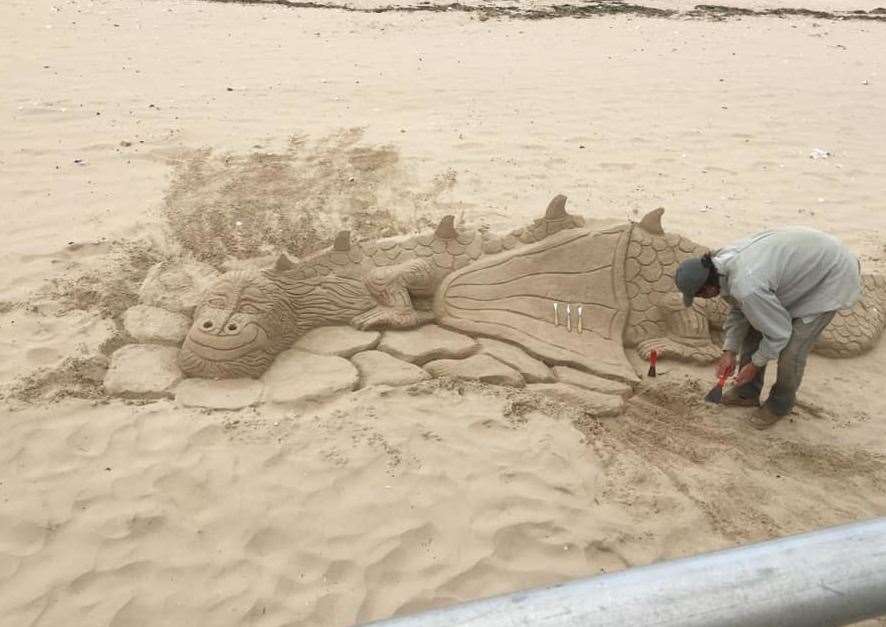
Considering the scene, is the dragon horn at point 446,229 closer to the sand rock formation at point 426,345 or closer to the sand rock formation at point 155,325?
the sand rock formation at point 426,345

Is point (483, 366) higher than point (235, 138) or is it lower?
lower

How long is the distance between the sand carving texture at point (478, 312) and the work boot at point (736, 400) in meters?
0.33

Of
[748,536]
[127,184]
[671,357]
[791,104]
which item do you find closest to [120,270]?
[127,184]

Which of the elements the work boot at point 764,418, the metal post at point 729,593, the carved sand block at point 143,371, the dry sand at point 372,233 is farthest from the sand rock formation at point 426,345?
the metal post at point 729,593

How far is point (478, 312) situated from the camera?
4172mm

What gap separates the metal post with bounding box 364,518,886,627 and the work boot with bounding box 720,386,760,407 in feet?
9.61

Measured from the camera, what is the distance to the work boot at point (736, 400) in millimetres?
3801

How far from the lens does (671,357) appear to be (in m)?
4.12

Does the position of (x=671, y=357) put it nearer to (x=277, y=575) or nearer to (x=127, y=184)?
(x=277, y=575)

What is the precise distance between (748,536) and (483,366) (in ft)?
4.77

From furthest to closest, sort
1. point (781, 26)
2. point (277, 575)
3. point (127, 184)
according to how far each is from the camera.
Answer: point (781, 26) < point (127, 184) < point (277, 575)

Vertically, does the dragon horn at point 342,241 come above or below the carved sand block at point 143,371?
above

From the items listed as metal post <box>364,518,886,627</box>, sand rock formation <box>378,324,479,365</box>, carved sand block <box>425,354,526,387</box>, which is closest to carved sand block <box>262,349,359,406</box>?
sand rock formation <box>378,324,479,365</box>

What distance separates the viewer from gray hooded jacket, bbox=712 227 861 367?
326cm
